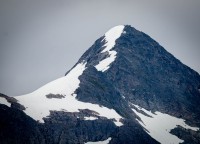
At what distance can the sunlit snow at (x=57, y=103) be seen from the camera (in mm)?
159988

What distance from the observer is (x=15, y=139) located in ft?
444

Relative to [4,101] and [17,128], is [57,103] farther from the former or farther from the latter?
[17,128]

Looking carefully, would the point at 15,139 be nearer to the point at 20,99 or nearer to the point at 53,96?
the point at 20,99

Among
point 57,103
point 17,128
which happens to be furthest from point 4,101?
point 57,103

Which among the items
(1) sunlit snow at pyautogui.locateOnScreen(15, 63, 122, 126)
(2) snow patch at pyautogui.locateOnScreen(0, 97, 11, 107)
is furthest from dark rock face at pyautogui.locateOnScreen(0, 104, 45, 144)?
(1) sunlit snow at pyautogui.locateOnScreen(15, 63, 122, 126)

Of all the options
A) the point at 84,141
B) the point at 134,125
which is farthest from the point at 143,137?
the point at 84,141

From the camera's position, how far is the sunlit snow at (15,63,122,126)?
15999 cm

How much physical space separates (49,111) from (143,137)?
37.8 metres

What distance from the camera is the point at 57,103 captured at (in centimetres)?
17212

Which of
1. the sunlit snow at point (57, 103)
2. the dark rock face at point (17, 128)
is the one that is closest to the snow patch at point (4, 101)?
the dark rock face at point (17, 128)

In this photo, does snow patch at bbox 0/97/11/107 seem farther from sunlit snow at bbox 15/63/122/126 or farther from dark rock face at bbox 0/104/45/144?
sunlit snow at bbox 15/63/122/126

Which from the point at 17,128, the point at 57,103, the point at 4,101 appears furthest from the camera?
the point at 57,103

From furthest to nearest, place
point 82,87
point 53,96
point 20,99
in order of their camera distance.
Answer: point 82,87, point 53,96, point 20,99

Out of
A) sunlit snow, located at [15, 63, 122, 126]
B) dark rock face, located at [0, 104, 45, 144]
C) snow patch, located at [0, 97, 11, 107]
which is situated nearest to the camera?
dark rock face, located at [0, 104, 45, 144]
